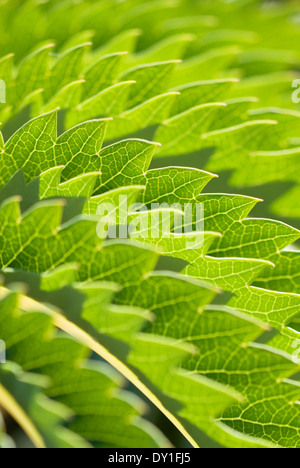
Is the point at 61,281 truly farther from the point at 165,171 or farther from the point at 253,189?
the point at 253,189

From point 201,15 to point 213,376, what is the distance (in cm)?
119

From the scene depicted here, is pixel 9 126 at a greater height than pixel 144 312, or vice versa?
pixel 9 126

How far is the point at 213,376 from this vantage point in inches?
23.5

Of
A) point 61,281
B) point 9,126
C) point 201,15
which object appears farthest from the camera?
point 201,15

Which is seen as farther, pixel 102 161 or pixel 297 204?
pixel 297 204

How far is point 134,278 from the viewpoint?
0.57 meters

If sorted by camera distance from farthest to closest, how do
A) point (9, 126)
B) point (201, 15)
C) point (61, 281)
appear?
point (201, 15) → point (9, 126) → point (61, 281)

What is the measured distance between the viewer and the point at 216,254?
0.66 metres

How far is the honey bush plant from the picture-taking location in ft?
1.82

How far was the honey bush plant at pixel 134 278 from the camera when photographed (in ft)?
1.82

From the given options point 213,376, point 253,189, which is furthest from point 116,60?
point 213,376

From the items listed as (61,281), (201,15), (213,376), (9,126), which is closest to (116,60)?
(9,126)
